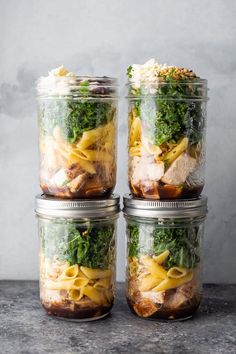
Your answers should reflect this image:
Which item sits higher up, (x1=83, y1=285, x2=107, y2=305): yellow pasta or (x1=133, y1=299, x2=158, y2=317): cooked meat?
(x1=83, y1=285, x2=107, y2=305): yellow pasta

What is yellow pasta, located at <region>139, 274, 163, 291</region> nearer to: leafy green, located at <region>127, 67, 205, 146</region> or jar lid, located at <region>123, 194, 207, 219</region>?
jar lid, located at <region>123, 194, 207, 219</region>

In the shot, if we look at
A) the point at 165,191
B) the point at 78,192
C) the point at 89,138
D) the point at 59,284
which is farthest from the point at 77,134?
the point at 59,284

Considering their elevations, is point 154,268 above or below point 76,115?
below

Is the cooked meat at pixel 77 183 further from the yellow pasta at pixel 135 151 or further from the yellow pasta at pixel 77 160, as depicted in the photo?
the yellow pasta at pixel 135 151

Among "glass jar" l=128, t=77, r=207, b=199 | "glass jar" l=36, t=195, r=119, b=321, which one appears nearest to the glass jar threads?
"glass jar" l=128, t=77, r=207, b=199

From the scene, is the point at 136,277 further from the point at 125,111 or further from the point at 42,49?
the point at 42,49

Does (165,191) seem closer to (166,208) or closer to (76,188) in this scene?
(166,208)
